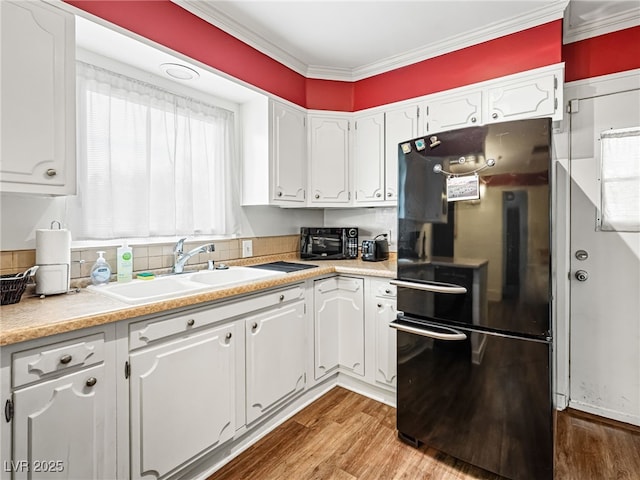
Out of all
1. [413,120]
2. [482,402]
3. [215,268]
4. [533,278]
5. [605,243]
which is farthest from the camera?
[413,120]

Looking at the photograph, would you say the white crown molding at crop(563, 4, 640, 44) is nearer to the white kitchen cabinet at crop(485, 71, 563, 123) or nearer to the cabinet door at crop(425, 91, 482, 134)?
the white kitchen cabinet at crop(485, 71, 563, 123)

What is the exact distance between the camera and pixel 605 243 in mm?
2121

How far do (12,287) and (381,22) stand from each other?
2441mm

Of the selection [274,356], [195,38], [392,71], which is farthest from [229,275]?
[392,71]

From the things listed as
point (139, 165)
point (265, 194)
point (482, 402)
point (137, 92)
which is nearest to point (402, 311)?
point (482, 402)

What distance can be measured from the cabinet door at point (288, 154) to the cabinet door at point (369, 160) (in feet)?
1.50

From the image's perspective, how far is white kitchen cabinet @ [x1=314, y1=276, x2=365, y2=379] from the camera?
236 cm

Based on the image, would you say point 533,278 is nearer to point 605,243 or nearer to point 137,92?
point 605,243

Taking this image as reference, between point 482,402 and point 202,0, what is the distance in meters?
2.61

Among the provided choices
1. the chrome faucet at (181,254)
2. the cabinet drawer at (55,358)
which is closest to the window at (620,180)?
the chrome faucet at (181,254)

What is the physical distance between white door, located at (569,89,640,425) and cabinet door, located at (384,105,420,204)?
1.05m

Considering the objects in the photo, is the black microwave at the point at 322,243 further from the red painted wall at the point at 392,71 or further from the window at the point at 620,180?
the window at the point at 620,180

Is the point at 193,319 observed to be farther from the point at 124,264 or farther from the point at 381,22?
the point at 381,22

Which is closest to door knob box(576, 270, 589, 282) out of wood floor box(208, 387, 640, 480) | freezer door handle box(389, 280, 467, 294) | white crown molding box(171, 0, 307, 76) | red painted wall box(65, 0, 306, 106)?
wood floor box(208, 387, 640, 480)
